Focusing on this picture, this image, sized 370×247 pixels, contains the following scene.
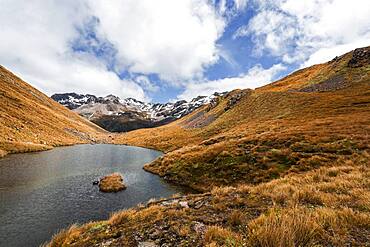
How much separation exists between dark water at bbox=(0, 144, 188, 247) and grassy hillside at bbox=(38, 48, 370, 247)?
4212mm

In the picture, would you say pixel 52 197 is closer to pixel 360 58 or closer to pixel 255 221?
pixel 255 221

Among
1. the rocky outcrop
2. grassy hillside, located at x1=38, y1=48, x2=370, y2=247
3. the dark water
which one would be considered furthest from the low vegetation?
the rocky outcrop

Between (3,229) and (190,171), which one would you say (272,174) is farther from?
(3,229)

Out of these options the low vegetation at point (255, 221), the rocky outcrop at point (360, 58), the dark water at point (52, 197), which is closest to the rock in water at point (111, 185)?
the dark water at point (52, 197)

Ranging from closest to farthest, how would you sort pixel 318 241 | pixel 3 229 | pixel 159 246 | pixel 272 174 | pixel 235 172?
pixel 318 241 < pixel 159 246 < pixel 3 229 < pixel 272 174 < pixel 235 172

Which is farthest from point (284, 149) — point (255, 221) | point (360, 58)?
point (360, 58)

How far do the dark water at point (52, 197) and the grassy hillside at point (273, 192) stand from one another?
13.8 feet

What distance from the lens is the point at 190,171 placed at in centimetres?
3503

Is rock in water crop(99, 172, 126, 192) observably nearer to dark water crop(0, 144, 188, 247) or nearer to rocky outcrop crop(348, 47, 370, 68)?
dark water crop(0, 144, 188, 247)

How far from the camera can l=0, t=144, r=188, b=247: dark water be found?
1730 centimetres

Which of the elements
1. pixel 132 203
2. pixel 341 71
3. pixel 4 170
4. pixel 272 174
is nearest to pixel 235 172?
pixel 272 174

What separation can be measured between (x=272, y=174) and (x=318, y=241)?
21392 mm

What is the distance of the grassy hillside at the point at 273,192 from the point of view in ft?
24.6

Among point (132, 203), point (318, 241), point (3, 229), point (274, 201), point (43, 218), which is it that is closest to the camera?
point (318, 241)
